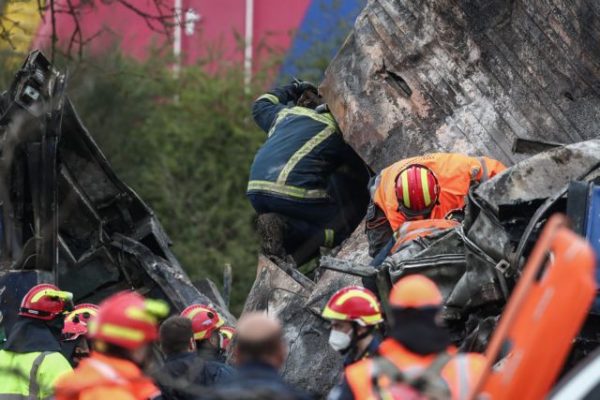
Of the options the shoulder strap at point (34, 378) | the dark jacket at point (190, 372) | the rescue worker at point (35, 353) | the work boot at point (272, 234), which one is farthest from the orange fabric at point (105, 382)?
the work boot at point (272, 234)

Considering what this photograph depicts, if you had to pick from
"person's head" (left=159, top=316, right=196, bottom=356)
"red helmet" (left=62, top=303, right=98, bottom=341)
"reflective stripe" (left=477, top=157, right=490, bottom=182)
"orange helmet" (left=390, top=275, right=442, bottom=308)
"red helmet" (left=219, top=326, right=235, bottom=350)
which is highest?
"red helmet" (left=62, top=303, right=98, bottom=341)

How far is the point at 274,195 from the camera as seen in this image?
10.4m

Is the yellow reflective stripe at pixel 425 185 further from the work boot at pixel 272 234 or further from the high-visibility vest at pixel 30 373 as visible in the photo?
the high-visibility vest at pixel 30 373

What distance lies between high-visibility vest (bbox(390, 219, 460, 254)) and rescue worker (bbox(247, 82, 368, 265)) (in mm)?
1806

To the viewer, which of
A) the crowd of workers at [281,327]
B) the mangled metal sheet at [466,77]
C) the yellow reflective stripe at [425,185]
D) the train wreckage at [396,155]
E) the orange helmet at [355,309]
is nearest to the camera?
the crowd of workers at [281,327]

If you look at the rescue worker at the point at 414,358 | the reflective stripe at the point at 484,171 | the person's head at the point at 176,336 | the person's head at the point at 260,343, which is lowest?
the reflective stripe at the point at 484,171

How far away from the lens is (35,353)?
7676 millimetres

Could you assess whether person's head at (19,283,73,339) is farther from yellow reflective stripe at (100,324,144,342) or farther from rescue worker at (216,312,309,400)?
rescue worker at (216,312,309,400)

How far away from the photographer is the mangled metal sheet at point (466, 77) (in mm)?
9172

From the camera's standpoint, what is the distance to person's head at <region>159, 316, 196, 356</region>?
7000 millimetres

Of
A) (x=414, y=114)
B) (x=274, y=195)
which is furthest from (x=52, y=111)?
(x=414, y=114)

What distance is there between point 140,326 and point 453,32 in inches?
205

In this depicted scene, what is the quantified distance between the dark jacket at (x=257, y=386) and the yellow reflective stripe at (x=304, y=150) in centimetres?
556

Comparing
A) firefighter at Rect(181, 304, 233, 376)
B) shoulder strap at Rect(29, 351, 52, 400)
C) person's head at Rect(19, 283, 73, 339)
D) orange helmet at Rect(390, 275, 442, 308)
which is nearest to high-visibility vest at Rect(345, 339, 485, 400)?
orange helmet at Rect(390, 275, 442, 308)
